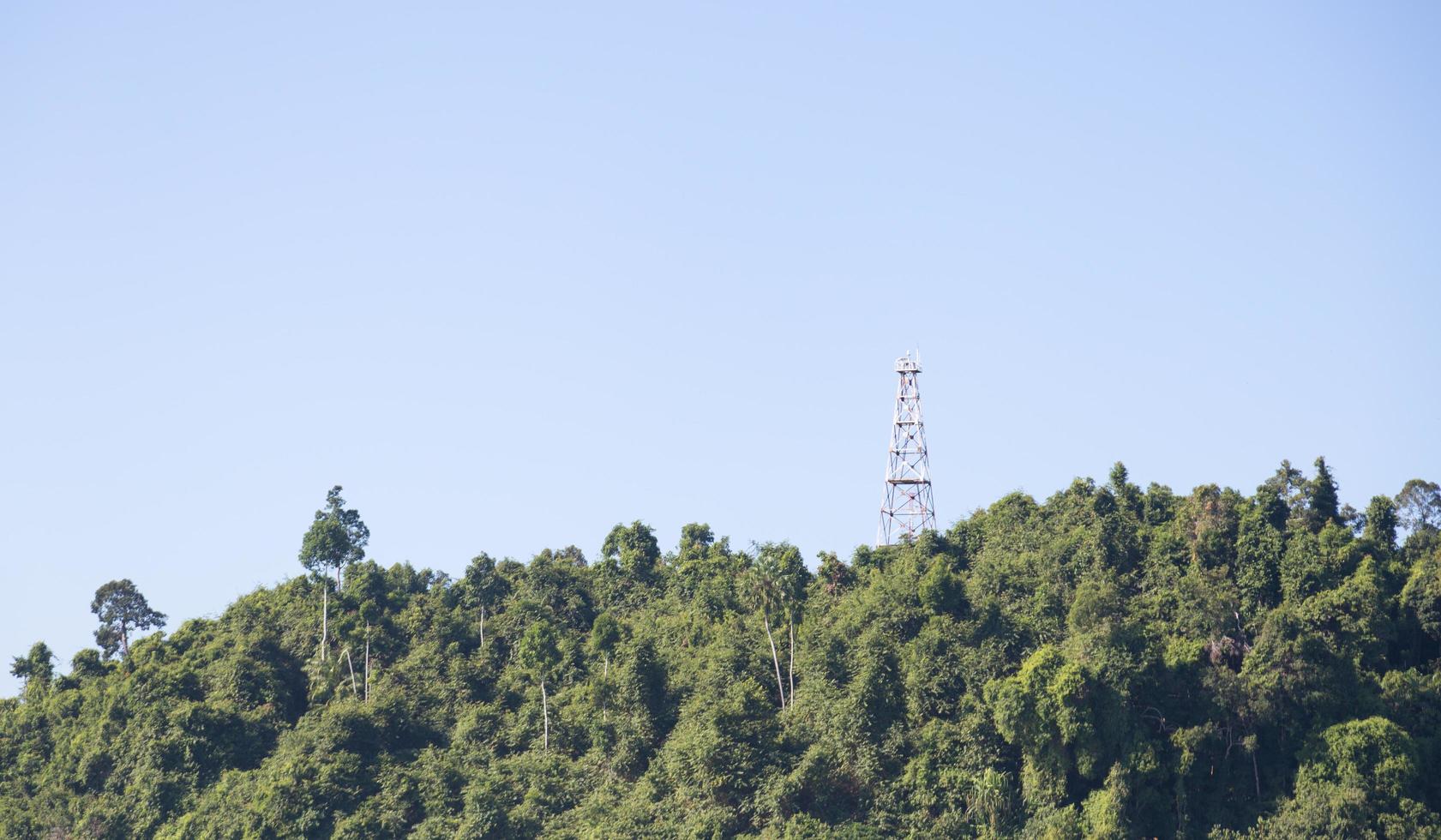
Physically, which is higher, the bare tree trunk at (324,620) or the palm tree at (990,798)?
the bare tree trunk at (324,620)

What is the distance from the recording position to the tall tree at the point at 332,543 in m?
78.6

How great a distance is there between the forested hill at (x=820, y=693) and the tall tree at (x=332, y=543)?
0.46 feet

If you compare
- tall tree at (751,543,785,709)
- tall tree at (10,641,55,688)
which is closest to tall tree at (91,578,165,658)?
tall tree at (10,641,55,688)

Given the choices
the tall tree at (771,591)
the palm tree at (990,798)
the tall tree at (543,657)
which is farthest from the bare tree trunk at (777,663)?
the palm tree at (990,798)

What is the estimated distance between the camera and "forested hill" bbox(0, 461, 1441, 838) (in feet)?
185

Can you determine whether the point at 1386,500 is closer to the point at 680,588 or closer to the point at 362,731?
the point at 680,588

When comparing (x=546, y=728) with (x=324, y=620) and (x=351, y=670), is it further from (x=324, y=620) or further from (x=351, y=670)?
(x=324, y=620)

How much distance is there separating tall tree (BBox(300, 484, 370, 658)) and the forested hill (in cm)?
14

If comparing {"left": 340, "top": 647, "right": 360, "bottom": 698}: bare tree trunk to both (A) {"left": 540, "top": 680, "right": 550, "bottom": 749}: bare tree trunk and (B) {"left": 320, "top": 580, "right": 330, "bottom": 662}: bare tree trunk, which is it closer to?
(B) {"left": 320, "top": 580, "right": 330, "bottom": 662}: bare tree trunk

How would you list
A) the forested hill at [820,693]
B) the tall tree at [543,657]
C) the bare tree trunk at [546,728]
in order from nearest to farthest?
the forested hill at [820,693] < the bare tree trunk at [546,728] < the tall tree at [543,657]

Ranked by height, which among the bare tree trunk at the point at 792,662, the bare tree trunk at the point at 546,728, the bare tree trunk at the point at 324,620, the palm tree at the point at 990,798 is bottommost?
the palm tree at the point at 990,798

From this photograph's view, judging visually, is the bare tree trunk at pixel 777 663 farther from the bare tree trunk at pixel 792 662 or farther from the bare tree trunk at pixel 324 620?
the bare tree trunk at pixel 324 620

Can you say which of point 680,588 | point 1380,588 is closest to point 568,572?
point 680,588

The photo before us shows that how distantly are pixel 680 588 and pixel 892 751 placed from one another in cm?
1793
